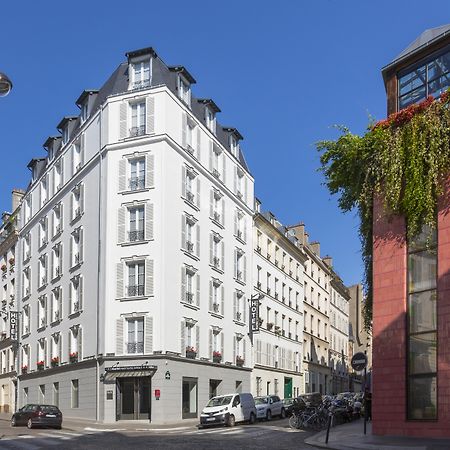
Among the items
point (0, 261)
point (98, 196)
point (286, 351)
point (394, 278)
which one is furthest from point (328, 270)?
point (394, 278)

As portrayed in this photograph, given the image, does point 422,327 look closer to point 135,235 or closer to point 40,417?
point 40,417

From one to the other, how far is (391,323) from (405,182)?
4021 millimetres

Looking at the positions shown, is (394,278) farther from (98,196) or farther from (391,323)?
(98,196)

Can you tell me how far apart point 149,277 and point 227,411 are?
886 centimetres

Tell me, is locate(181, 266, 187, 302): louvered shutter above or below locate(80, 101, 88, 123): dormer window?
below

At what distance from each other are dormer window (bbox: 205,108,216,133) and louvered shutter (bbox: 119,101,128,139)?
634cm

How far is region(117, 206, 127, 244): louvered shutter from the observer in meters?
35.7

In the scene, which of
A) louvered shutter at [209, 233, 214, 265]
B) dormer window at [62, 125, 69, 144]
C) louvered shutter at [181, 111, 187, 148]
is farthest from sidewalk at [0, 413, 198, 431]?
dormer window at [62, 125, 69, 144]

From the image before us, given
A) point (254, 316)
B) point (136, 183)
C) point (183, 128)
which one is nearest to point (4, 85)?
point (136, 183)

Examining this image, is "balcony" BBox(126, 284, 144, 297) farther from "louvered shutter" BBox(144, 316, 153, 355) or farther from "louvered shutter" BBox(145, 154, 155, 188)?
"louvered shutter" BBox(145, 154, 155, 188)

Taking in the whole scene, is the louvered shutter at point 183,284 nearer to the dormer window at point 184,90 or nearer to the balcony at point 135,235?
the balcony at point 135,235

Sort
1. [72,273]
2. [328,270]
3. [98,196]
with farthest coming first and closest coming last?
1. [328,270]
2. [72,273]
3. [98,196]

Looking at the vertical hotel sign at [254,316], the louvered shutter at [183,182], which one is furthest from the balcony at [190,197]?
the vertical hotel sign at [254,316]

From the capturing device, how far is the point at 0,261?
5831cm
